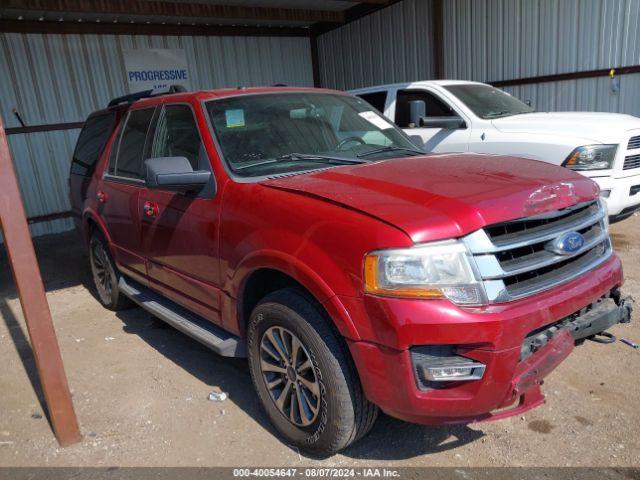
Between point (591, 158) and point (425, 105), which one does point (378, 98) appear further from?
point (591, 158)

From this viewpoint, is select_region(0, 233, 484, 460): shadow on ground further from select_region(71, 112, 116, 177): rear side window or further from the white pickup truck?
the white pickup truck

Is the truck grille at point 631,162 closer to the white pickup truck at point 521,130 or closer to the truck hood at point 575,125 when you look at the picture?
the white pickup truck at point 521,130

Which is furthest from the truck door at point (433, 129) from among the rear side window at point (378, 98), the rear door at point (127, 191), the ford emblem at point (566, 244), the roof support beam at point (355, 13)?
the roof support beam at point (355, 13)

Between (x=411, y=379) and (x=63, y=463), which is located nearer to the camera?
(x=411, y=379)

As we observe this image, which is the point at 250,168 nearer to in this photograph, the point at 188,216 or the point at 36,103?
the point at 188,216

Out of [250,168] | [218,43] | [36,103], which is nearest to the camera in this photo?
[250,168]

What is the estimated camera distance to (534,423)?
9.58ft

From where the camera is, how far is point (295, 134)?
11.2 ft

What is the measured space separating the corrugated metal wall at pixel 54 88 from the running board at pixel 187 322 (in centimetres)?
639

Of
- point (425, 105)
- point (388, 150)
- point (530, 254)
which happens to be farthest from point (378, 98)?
point (530, 254)

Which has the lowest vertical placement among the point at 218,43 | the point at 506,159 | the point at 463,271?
the point at 463,271

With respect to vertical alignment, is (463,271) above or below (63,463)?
above

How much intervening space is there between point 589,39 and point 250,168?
7.90 metres

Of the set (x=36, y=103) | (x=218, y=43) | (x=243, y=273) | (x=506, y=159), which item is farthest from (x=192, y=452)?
(x=218, y=43)
